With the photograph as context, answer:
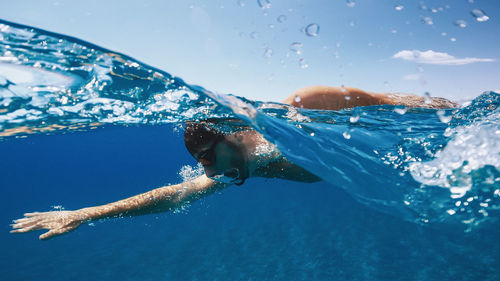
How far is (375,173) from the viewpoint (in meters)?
5.16

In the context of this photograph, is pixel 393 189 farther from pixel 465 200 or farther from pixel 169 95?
pixel 169 95

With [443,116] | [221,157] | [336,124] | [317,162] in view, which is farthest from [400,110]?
[221,157]

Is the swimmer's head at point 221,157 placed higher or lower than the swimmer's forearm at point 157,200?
higher

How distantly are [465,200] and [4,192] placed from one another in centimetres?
11862

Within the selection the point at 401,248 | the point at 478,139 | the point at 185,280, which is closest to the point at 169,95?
the point at 478,139

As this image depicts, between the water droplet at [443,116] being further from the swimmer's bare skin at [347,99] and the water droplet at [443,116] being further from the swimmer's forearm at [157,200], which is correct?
the swimmer's forearm at [157,200]

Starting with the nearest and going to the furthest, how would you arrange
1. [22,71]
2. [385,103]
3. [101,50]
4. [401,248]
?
[101,50], [22,71], [385,103], [401,248]

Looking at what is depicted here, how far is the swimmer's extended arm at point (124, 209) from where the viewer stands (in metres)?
3.46

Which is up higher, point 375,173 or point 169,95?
point 169,95

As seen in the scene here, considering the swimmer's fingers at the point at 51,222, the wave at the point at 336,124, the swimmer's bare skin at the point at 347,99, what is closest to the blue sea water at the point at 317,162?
the wave at the point at 336,124

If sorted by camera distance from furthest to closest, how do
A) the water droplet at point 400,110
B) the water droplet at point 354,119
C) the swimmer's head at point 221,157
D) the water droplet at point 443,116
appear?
the water droplet at point 354,119 → the water droplet at point 400,110 → the water droplet at point 443,116 → the swimmer's head at point 221,157

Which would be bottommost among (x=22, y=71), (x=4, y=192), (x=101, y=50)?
(x=4, y=192)

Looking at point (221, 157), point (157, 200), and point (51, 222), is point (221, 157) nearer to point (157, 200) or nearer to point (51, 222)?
point (157, 200)

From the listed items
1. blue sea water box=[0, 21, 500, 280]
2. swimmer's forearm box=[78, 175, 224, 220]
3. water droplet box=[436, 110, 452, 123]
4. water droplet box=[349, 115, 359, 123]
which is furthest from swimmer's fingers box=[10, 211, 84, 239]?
water droplet box=[436, 110, 452, 123]
